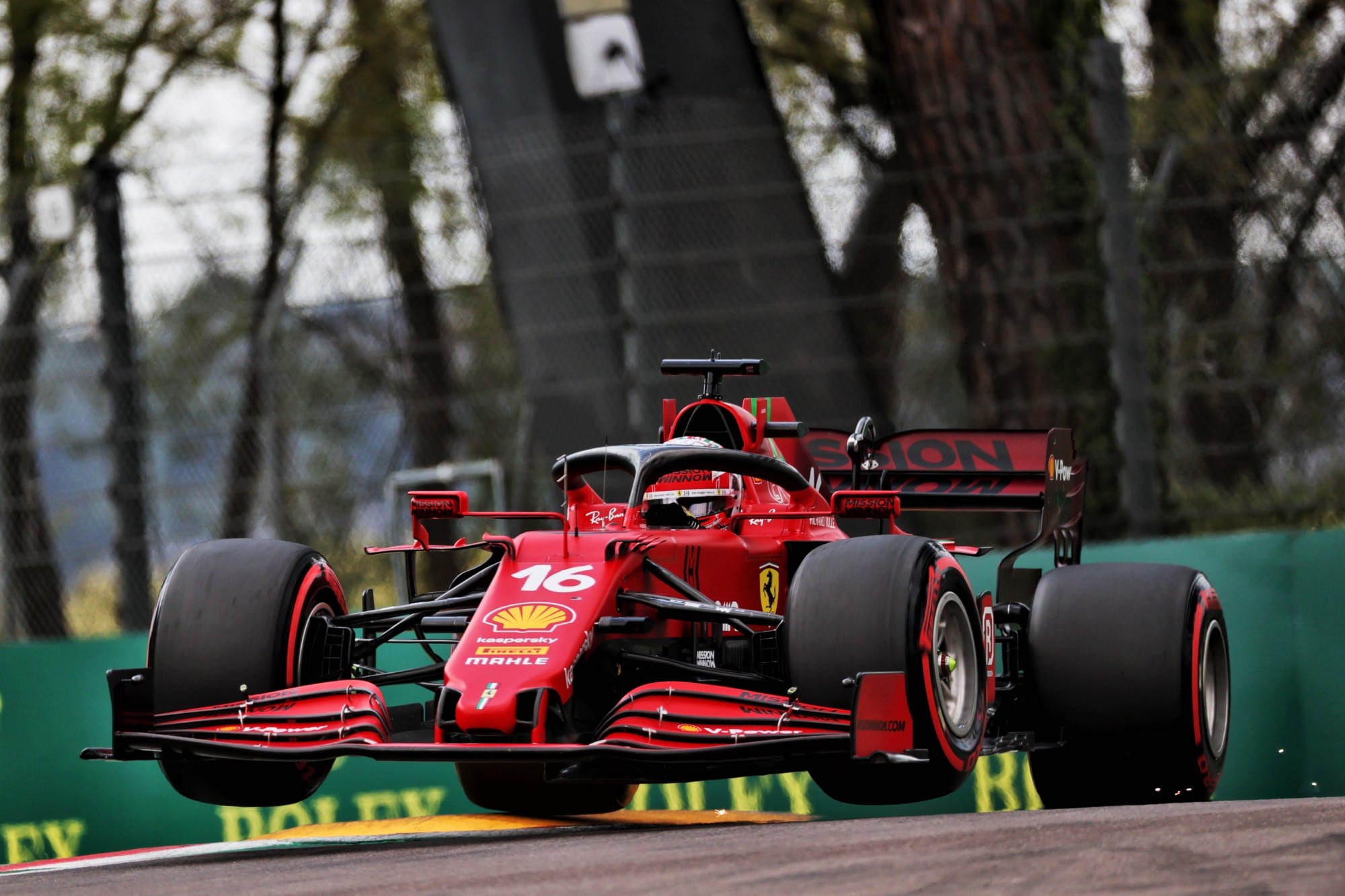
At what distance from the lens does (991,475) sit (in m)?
7.88

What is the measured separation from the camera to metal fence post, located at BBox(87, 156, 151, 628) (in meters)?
9.81

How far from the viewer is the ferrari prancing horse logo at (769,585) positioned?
6727 millimetres

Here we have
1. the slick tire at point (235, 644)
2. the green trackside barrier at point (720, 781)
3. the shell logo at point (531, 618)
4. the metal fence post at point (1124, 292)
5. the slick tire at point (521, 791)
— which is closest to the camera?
the shell logo at point (531, 618)

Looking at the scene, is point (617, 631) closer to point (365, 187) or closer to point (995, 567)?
point (995, 567)

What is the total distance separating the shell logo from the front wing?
1.15 ft

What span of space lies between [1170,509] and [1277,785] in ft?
5.12

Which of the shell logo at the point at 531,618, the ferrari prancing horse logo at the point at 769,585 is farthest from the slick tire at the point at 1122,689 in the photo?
the shell logo at the point at 531,618

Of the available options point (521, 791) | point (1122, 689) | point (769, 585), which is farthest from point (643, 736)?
point (521, 791)

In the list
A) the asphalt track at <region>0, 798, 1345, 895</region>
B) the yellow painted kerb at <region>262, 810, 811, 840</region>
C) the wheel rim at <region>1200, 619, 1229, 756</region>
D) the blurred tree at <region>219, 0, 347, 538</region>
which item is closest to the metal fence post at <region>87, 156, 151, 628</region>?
the blurred tree at <region>219, 0, 347, 538</region>

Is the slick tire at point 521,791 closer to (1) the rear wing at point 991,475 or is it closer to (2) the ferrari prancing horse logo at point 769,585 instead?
(2) the ferrari prancing horse logo at point 769,585

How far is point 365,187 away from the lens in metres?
10.7

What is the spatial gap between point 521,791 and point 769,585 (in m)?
1.49

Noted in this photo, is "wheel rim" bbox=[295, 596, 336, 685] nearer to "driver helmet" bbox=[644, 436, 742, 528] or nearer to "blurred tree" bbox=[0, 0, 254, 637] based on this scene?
"driver helmet" bbox=[644, 436, 742, 528]

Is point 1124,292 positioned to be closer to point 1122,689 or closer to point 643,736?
point 1122,689
